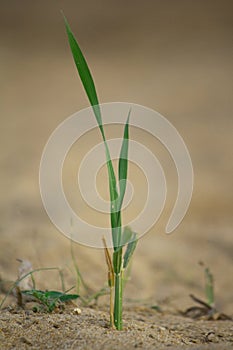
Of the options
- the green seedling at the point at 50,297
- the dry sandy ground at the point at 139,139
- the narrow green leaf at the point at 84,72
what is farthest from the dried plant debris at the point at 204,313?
the narrow green leaf at the point at 84,72

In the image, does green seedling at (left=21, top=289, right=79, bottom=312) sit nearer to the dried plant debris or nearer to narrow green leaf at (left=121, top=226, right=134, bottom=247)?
narrow green leaf at (left=121, top=226, right=134, bottom=247)

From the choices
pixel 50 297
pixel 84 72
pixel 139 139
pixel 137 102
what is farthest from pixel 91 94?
pixel 137 102

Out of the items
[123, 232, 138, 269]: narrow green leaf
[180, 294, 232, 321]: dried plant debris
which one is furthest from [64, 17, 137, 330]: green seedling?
[180, 294, 232, 321]: dried plant debris

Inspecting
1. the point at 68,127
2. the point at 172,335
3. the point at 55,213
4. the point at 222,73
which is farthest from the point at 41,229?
the point at 222,73

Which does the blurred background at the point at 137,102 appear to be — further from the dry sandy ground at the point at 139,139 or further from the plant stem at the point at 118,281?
the plant stem at the point at 118,281

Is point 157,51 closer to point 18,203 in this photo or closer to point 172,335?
point 18,203

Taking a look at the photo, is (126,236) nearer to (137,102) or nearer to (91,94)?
(91,94)

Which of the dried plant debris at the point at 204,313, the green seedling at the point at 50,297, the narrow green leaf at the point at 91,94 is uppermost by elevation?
the narrow green leaf at the point at 91,94
